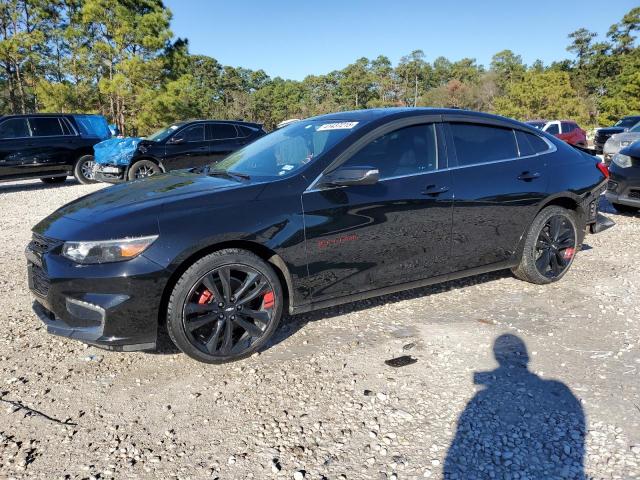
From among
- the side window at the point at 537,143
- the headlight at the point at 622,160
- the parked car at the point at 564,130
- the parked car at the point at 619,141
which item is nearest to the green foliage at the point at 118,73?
the parked car at the point at 564,130

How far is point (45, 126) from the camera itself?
467 inches

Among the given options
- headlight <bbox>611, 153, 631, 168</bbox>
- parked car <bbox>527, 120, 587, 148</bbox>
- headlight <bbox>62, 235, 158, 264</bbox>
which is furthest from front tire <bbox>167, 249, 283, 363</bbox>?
parked car <bbox>527, 120, 587, 148</bbox>

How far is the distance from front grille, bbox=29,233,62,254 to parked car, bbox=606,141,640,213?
7362mm

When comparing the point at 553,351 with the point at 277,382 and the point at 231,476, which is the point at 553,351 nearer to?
the point at 277,382

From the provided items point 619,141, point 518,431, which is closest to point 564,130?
point 619,141

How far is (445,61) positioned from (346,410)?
109787mm

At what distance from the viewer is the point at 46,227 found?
324cm

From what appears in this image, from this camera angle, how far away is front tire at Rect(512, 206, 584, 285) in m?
4.41

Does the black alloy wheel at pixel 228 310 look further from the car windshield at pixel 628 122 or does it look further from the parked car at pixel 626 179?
the car windshield at pixel 628 122

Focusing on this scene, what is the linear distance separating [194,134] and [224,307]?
9.52 meters

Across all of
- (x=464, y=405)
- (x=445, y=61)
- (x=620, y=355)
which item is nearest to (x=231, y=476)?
(x=464, y=405)

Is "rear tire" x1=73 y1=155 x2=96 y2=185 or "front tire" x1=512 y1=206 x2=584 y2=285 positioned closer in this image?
"front tire" x1=512 y1=206 x2=584 y2=285

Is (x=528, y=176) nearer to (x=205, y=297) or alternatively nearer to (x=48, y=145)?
(x=205, y=297)

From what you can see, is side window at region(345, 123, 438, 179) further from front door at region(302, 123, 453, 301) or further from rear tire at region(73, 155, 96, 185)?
rear tire at region(73, 155, 96, 185)
